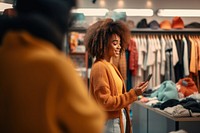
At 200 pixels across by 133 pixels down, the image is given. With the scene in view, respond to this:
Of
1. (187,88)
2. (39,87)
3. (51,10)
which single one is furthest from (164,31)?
(39,87)

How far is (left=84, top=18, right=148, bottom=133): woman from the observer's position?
2129 millimetres

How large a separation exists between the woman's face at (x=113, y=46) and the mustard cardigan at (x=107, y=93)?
0.15 metres

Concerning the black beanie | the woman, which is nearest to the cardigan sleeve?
the woman

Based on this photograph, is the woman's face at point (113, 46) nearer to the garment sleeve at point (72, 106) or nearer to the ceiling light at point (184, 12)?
the garment sleeve at point (72, 106)

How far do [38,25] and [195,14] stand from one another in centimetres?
595

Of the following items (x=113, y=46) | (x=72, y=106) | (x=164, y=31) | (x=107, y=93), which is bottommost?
(x=107, y=93)

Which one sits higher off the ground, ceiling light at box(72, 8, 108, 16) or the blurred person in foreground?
ceiling light at box(72, 8, 108, 16)

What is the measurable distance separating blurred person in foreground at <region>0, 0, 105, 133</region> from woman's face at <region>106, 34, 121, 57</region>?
1.55m

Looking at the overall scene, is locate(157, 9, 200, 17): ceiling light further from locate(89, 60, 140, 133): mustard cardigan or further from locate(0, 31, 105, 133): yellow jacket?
locate(0, 31, 105, 133): yellow jacket

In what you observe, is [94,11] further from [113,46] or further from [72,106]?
[72,106]

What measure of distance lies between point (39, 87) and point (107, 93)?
1.40 meters

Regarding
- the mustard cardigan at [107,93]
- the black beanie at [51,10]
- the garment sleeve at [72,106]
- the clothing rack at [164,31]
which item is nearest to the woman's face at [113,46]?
the mustard cardigan at [107,93]

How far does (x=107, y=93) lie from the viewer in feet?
6.99

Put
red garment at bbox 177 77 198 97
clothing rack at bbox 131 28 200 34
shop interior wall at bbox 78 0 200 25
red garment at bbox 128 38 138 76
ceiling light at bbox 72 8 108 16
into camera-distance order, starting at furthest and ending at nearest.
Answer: shop interior wall at bbox 78 0 200 25 → ceiling light at bbox 72 8 108 16 → clothing rack at bbox 131 28 200 34 → red garment at bbox 128 38 138 76 → red garment at bbox 177 77 198 97
